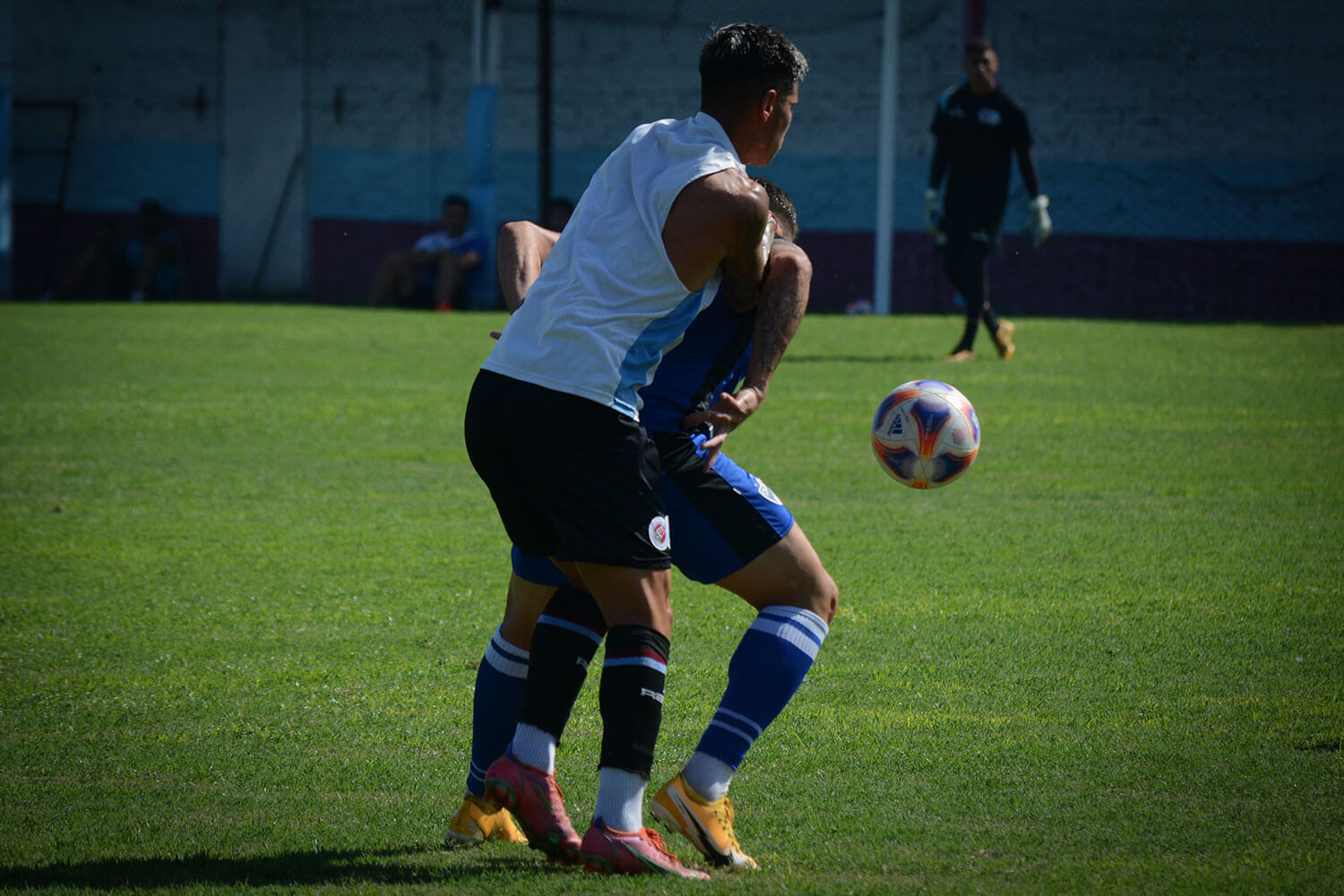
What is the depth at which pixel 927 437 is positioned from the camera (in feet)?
15.2

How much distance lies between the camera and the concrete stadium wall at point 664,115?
73.5 ft

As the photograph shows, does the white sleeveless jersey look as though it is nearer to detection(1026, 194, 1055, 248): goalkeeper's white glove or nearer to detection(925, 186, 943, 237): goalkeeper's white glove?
detection(925, 186, 943, 237): goalkeeper's white glove

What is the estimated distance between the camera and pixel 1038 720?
171 inches

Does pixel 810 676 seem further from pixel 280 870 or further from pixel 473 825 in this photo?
pixel 280 870

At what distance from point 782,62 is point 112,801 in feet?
8.25

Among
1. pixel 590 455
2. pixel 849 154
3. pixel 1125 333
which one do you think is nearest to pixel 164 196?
pixel 849 154

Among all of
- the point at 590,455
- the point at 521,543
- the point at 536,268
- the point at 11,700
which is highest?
the point at 536,268

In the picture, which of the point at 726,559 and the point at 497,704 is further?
the point at 497,704

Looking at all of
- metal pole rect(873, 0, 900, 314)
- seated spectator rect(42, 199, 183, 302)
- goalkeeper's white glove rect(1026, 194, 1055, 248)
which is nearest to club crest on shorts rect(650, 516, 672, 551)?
goalkeeper's white glove rect(1026, 194, 1055, 248)

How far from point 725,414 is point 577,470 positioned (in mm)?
382

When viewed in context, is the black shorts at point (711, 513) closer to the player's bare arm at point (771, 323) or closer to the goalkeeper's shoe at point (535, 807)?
the player's bare arm at point (771, 323)

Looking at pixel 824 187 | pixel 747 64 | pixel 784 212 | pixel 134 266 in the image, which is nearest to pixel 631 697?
pixel 784 212

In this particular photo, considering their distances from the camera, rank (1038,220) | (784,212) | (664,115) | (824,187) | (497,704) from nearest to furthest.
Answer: (497,704) → (784,212) → (1038,220) → (824,187) → (664,115)

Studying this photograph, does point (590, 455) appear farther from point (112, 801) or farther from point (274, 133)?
point (274, 133)
